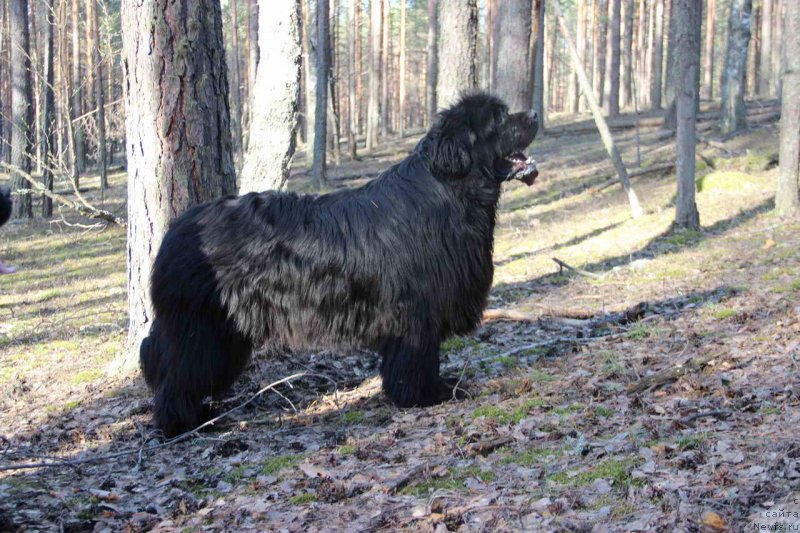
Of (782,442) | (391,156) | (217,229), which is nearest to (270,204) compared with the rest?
(217,229)

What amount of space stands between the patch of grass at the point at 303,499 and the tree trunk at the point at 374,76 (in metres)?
31.5

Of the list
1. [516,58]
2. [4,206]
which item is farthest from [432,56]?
[4,206]

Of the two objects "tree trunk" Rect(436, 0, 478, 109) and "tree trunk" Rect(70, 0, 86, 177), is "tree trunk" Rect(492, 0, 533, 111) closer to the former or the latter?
"tree trunk" Rect(436, 0, 478, 109)

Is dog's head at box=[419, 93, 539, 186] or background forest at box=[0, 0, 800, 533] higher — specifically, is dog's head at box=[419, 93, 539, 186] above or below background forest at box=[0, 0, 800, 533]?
above

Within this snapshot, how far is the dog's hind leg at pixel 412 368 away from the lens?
5.41 m

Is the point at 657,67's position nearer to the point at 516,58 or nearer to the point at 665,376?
the point at 516,58

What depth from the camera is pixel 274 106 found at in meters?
7.14

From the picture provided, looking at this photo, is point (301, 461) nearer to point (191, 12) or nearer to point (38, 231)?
point (191, 12)

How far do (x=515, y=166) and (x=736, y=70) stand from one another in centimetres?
1904

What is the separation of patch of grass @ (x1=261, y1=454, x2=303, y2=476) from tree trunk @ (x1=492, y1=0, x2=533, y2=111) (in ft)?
24.2

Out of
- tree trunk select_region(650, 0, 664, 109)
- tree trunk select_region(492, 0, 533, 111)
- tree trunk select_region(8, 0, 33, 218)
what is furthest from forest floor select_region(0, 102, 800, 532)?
tree trunk select_region(650, 0, 664, 109)

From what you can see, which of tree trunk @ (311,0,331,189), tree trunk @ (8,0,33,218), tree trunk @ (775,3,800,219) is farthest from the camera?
tree trunk @ (311,0,331,189)

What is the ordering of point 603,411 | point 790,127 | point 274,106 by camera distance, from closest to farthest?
1. point 603,411
2. point 274,106
3. point 790,127

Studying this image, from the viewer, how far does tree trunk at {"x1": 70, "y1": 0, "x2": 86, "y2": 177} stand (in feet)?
72.2
